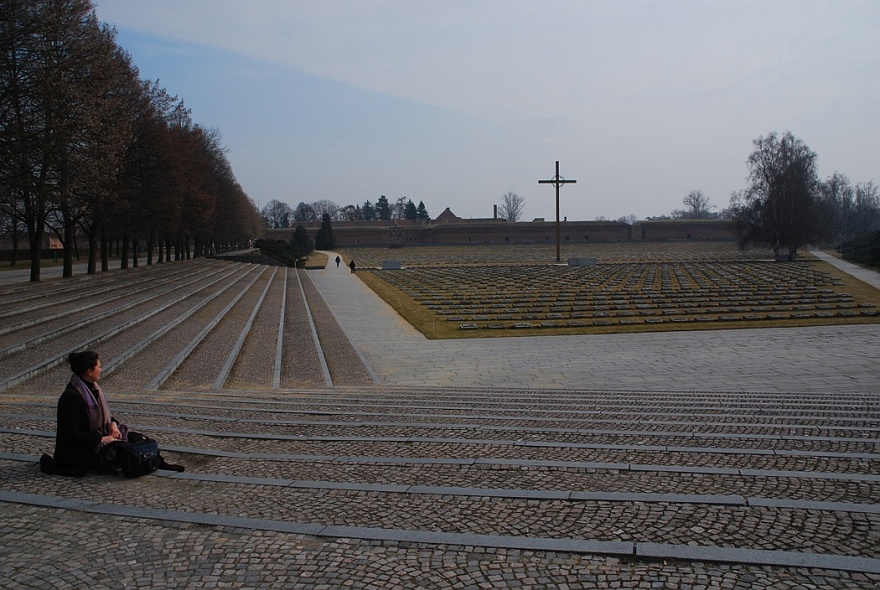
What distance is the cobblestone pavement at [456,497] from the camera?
3.24 m

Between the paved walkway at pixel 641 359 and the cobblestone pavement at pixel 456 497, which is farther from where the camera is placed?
the paved walkway at pixel 641 359

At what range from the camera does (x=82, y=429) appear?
479cm

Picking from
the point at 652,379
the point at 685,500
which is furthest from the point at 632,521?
the point at 652,379

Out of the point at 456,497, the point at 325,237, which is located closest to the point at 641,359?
the point at 456,497

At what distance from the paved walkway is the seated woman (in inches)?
332

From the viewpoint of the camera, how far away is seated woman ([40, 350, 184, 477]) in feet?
15.5

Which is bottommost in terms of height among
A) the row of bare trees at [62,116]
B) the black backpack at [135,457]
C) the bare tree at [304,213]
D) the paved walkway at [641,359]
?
the paved walkway at [641,359]

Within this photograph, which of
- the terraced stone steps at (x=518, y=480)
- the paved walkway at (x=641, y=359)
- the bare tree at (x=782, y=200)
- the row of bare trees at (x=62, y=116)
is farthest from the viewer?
the bare tree at (x=782, y=200)

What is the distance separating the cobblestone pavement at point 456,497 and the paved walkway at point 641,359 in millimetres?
3884

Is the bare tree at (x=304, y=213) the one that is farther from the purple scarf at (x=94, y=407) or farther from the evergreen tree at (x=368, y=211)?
the purple scarf at (x=94, y=407)

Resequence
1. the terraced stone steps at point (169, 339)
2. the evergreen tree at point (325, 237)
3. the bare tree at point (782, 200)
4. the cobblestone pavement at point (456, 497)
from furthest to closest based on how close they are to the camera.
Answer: the evergreen tree at point (325, 237) → the bare tree at point (782, 200) → the terraced stone steps at point (169, 339) → the cobblestone pavement at point (456, 497)

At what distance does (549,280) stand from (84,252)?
4784cm

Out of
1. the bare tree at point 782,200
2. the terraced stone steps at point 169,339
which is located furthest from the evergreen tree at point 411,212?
the terraced stone steps at point 169,339

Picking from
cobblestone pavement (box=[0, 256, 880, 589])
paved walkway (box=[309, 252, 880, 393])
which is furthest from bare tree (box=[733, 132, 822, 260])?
cobblestone pavement (box=[0, 256, 880, 589])
